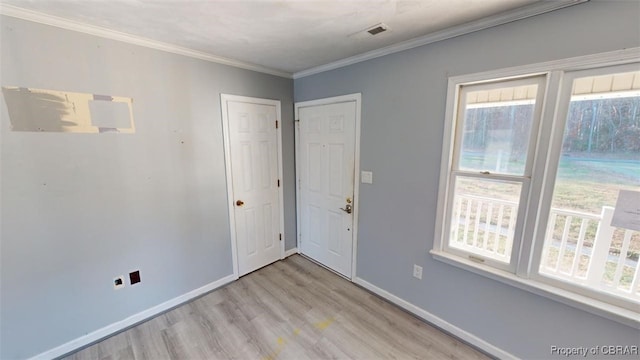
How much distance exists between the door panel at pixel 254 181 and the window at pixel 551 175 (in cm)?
188

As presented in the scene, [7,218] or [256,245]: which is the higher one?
[7,218]

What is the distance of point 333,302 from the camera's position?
7.70ft

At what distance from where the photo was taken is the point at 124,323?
78.9 inches

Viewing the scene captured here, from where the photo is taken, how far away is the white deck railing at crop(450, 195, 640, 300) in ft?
4.48

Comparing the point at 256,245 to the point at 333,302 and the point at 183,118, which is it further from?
the point at 183,118

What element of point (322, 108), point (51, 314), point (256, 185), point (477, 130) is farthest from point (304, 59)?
point (51, 314)

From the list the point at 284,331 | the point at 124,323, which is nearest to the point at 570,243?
the point at 284,331

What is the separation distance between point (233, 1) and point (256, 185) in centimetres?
182

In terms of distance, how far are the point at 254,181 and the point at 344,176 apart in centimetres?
105

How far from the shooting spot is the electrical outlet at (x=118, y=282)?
1.94 metres

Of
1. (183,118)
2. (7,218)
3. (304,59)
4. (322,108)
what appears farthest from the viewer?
(322,108)

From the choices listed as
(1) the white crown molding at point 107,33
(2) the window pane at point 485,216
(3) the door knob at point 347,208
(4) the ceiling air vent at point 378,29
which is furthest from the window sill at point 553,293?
(1) the white crown molding at point 107,33

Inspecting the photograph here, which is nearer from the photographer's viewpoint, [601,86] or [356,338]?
[601,86]

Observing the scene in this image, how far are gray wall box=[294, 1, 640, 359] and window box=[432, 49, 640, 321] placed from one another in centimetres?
10
